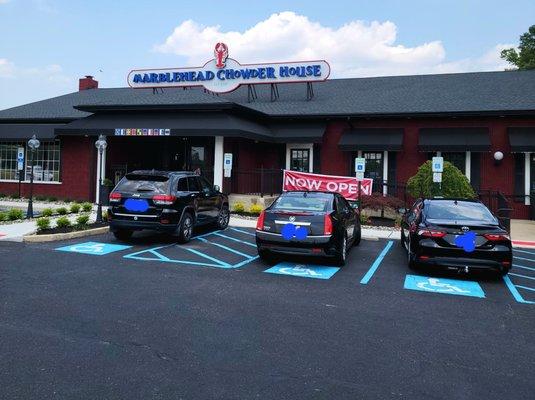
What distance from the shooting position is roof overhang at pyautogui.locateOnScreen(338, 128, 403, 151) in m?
21.0

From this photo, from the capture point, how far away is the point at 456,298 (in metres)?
7.30

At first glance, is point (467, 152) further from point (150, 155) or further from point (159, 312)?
point (159, 312)

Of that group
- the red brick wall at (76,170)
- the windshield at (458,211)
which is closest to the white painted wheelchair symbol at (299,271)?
the windshield at (458,211)

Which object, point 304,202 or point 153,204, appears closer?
point 304,202

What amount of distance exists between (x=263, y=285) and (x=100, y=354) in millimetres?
3523

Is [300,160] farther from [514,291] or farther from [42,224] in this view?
[514,291]

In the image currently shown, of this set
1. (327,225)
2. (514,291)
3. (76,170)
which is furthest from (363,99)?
(514,291)

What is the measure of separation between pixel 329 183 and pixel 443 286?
423 inches

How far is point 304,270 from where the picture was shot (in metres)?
9.10

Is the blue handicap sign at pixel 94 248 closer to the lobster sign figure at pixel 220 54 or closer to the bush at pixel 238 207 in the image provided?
the bush at pixel 238 207

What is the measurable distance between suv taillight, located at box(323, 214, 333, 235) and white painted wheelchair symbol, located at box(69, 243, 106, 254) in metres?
4.99

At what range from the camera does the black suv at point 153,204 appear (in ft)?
36.3

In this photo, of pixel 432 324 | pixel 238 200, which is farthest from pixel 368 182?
pixel 432 324

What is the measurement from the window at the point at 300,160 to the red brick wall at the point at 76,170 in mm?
9620
